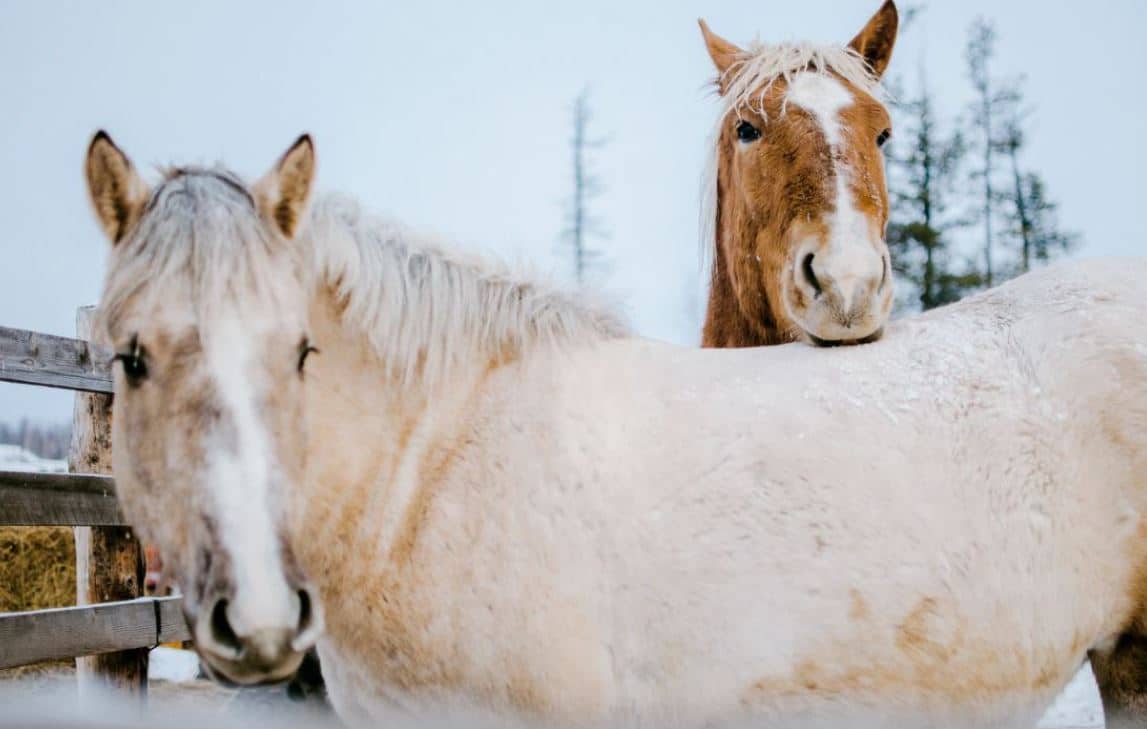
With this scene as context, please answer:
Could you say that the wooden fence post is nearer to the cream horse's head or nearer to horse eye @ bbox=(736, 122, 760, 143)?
the cream horse's head

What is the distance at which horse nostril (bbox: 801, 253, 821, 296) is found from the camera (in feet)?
9.86

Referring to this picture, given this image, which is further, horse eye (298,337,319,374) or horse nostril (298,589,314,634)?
horse eye (298,337,319,374)

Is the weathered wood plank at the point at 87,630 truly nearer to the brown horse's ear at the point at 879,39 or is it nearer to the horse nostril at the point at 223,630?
the horse nostril at the point at 223,630

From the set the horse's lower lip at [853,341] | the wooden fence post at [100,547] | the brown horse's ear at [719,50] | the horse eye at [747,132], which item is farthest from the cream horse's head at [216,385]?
the brown horse's ear at [719,50]

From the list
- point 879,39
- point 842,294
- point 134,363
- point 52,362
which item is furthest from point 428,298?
point 879,39

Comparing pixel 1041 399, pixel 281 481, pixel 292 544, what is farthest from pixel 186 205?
pixel 1041 399

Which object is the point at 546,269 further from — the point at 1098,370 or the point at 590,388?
the point at 1098,370

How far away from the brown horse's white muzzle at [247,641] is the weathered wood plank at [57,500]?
2467mm

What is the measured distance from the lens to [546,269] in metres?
2.75

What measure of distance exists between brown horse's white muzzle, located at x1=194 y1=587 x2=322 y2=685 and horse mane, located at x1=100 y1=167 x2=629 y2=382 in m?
0.70

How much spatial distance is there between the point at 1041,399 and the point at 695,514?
1137mm

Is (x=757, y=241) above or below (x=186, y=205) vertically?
above


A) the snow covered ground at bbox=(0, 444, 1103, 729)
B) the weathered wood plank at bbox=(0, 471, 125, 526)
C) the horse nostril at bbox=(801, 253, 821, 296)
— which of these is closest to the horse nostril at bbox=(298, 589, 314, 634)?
the horse nostril at bbox=(801, 253, 821, 296)

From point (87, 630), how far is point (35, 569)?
3.47 m
